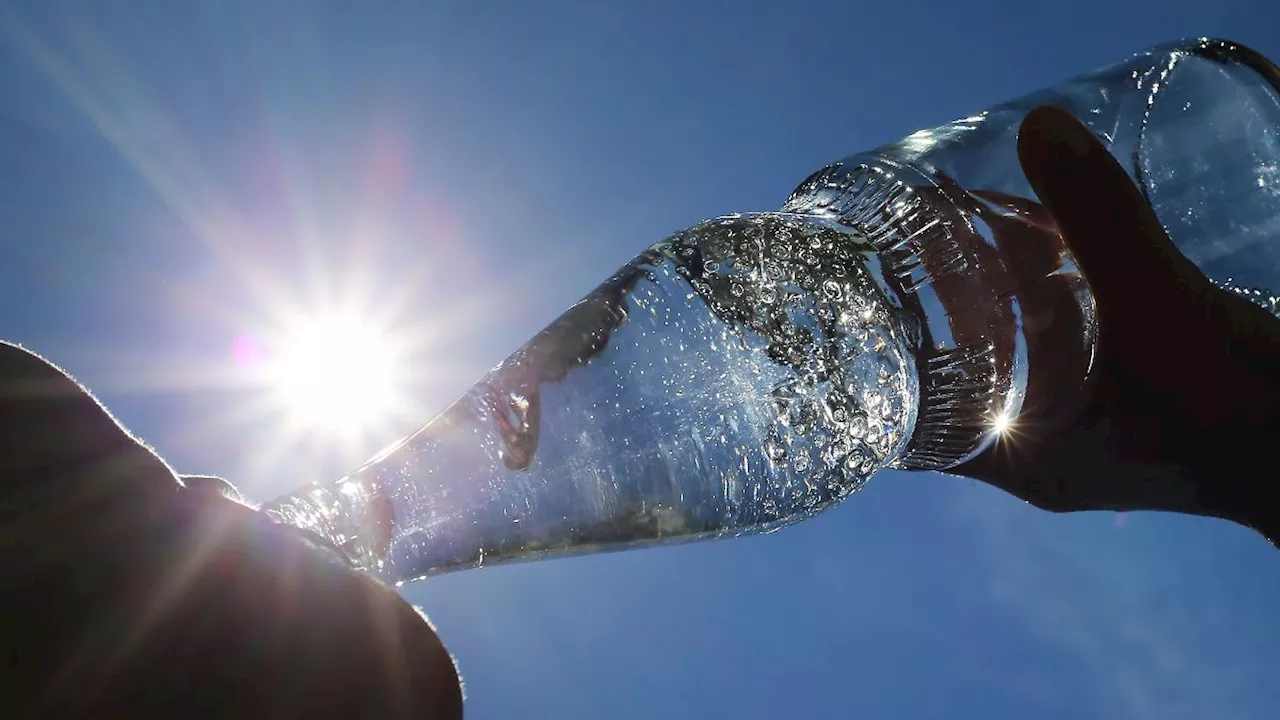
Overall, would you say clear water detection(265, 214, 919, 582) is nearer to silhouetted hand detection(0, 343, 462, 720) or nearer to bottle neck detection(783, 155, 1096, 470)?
bottle neck detection(783, 155, 1096, 470)

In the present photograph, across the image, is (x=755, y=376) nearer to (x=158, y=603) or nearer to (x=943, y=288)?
(x=943, y=288)

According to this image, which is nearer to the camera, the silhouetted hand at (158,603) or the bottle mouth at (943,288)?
the silhouetted hand at (158,603)

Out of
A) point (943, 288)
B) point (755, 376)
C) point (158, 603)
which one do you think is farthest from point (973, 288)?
point (158, 603)

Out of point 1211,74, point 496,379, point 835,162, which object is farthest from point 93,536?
point 1211,74

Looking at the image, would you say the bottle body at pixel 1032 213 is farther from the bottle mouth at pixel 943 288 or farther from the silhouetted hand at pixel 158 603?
the silhouetted hand at pixel 158 603

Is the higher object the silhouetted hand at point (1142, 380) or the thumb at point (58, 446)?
the thumb at point (58, 446)

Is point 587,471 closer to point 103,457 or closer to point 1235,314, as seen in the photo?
point 103,457

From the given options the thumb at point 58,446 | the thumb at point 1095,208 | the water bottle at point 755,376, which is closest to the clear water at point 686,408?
the water bottle at point 755,376
